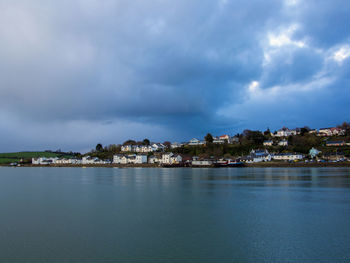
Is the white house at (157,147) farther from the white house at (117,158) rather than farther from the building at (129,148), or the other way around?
the white house at (117,158)

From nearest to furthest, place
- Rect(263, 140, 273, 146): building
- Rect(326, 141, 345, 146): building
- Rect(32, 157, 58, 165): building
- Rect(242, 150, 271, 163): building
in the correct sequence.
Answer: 1. Rect(242, 150, 271, 163): building
2. Rect(326, 141, 345, 146): building
3. Rect(263, 140, 273, 146): building
4. Rect(32, 157, 58, 165): building

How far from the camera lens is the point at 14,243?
10555mm

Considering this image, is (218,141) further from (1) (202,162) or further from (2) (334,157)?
(2) (334,157)

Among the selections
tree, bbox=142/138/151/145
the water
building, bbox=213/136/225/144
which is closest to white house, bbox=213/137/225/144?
building, bbox=213/136/225/144

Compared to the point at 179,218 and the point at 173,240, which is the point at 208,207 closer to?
the point at 179,218

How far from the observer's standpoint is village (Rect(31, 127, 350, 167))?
8650 cm

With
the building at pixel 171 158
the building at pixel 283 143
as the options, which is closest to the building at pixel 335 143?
the building at pixel 283 143

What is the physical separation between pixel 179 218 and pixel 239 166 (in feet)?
239

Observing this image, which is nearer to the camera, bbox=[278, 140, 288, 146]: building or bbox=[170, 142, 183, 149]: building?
bbox=[278, 140, 288, 146]: building

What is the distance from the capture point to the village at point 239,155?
86500 millimetres

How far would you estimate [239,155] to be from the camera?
3917 inches

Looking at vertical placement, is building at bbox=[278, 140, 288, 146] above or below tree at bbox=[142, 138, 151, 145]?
below

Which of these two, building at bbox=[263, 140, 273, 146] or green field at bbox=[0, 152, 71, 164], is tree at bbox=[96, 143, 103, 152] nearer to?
green field at bbox=[0, 152, 71, 164]

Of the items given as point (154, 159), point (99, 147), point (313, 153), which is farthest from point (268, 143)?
point (99, 147)
